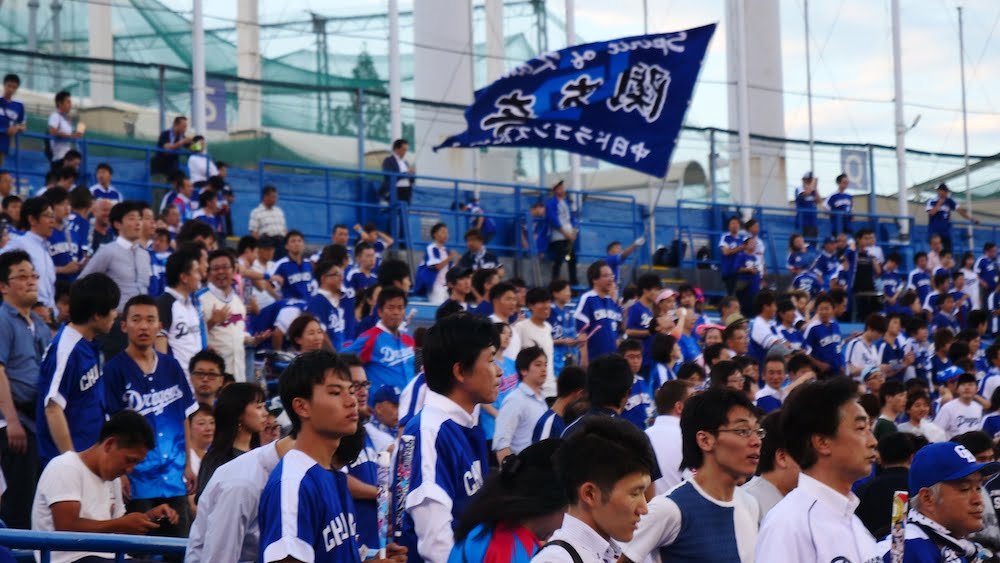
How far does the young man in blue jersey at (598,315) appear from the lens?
14.4 m

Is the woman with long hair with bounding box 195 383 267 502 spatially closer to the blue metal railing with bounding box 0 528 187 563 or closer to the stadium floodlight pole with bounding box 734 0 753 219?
the blue metal railing with bounding box 0 528 187 563

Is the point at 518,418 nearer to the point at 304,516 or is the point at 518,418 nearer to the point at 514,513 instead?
the point at 304,516

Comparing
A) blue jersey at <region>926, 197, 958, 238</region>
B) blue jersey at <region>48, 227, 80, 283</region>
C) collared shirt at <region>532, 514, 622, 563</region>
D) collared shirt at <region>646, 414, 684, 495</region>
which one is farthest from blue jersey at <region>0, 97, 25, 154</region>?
blue jersey at <region>926, 197, 958, 238</region>

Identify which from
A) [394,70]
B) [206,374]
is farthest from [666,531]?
[394,70]

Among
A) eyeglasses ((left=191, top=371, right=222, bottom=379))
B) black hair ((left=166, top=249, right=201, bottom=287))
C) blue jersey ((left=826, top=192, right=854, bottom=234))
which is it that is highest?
blue jersey ((left=826, top=192, right=854, bottom=234))

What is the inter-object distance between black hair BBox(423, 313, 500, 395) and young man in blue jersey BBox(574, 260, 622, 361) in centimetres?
913

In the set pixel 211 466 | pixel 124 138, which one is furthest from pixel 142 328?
pixel 124 138

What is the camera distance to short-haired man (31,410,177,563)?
6.66m

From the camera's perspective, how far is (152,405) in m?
7.88

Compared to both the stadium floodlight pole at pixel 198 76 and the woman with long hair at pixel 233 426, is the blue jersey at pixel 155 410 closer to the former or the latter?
the woman with long hair at pixel 233 426

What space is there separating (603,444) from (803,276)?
1812 cm

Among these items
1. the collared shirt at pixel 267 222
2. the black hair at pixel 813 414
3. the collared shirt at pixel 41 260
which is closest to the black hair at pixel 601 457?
the black hair at pixel 813 414

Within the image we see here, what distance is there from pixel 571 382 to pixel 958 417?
6661 millimetres

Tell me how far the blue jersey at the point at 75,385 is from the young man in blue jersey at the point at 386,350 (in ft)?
9.28
